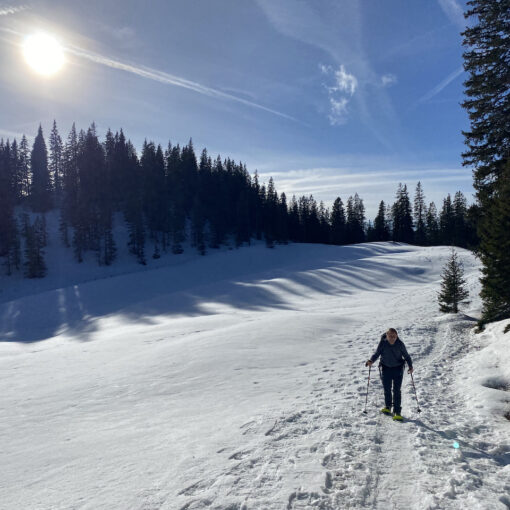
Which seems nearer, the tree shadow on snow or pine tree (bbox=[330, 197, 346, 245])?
the tree shadow on snow

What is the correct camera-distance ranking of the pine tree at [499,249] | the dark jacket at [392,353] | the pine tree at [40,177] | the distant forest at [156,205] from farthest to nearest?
1. the pine tree at [40,177]
2. the distant forest at [156,205]
3. the pine tree at [499,249]
4. the dark jacket at [392,353]

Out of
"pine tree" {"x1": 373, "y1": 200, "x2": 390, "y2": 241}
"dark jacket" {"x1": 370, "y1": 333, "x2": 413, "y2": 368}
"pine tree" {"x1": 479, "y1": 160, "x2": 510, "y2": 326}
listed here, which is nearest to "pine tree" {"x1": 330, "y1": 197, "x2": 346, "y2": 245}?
"pine tree" {"x1": 373, "y1": 200, "x2": 390, "y2": 241}

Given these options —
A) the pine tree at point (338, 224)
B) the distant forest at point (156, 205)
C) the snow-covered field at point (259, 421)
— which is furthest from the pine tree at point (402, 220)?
the snow-covered field at point (259, 421)

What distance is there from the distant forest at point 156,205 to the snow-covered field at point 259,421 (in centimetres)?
4579

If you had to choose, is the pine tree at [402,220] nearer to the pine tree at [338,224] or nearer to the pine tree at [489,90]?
the pine tree at [338,224]

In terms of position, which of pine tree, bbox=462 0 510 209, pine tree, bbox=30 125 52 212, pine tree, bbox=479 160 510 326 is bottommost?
pine tree, bbox=479 160 510 326

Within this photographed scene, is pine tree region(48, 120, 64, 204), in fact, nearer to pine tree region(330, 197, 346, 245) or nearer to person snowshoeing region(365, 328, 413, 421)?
pine tree region(330, 197, 346, 245)

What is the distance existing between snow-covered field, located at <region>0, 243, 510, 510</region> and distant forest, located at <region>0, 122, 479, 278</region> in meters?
45.8

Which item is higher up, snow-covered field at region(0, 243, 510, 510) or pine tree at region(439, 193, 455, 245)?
pine tree at region(439, 193, 455, 245)

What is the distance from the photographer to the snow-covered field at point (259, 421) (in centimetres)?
447

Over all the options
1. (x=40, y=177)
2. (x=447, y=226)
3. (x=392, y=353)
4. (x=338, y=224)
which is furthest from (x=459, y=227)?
(x=40, y=177)

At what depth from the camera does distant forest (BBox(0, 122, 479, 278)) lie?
5803 cm

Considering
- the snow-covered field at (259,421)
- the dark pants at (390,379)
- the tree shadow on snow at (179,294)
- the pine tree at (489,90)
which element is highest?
the pine tree at (489,90)

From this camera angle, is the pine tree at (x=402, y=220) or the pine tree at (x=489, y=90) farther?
the pine tree at (x=402, y=220)
